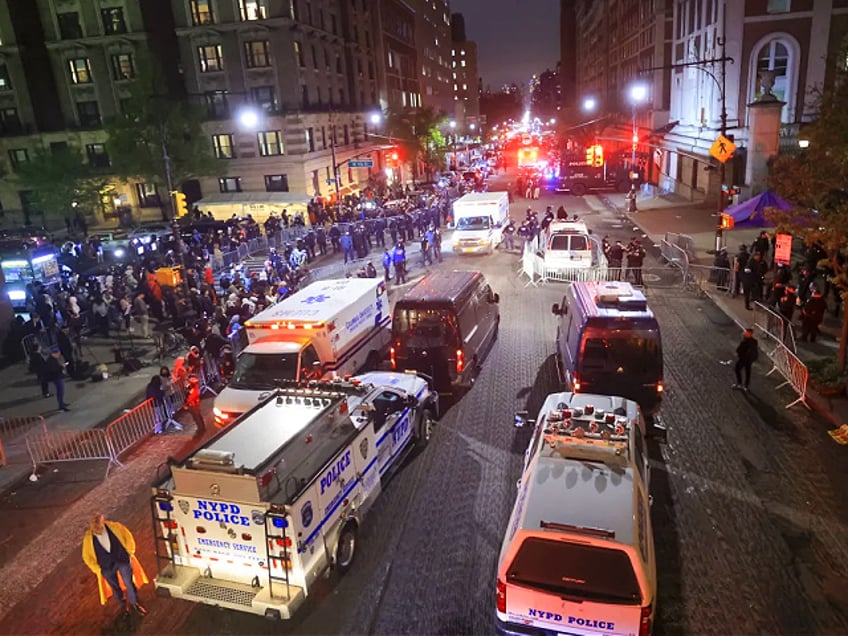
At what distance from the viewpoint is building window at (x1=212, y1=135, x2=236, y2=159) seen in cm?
4650

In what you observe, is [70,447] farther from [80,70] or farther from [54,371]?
[80,70]

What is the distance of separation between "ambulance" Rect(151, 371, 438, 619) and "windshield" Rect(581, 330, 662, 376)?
5.12 m

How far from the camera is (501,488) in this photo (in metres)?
10.7

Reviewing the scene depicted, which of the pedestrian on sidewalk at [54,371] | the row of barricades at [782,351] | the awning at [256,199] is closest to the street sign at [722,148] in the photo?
the row of barricades at [782,351]

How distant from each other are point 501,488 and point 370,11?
6674cm

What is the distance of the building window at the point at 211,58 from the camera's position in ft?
149

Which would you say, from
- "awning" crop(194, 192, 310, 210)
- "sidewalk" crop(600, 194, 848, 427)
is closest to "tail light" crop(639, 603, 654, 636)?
"sidewalk" crop(600, 194, 848, 427)

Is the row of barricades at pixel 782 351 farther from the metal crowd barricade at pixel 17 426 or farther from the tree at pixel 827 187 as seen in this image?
the metal crowd barricade at pixel 17 426

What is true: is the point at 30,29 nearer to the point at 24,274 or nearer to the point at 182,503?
the point at 24,274

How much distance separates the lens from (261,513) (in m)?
7.46

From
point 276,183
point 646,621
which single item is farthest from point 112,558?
point 276,183

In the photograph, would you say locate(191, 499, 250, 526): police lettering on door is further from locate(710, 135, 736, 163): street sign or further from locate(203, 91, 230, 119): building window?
locate(203, 91, 230, 119): building window

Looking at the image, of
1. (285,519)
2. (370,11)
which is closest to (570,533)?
(285,519)

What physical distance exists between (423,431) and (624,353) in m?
4.14
